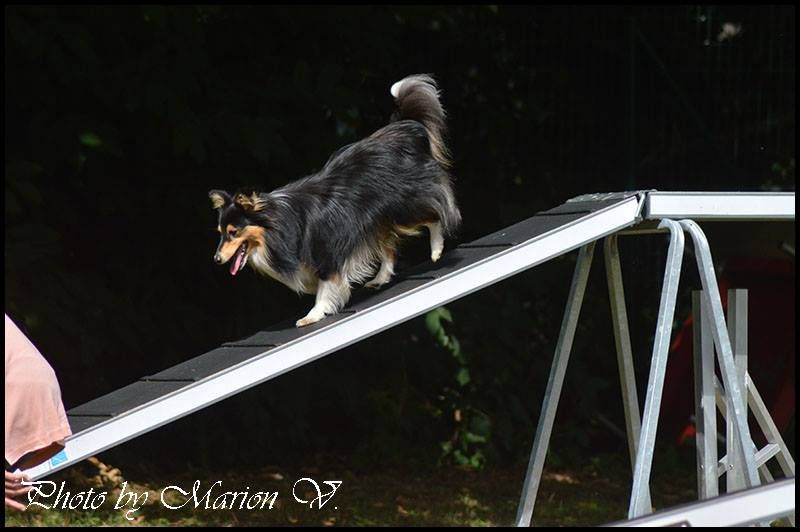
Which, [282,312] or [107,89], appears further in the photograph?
[282,312]

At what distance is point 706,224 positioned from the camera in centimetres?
762

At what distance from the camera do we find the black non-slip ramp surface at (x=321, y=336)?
12.3 feet

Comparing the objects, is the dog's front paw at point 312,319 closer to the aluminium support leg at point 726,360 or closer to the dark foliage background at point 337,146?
the aluminium support leg at point 726,360

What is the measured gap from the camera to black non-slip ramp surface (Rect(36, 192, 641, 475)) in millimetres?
3744

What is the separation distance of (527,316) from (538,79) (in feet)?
5.13

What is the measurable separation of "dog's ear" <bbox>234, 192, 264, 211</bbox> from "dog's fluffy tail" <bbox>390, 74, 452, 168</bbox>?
2.71ft

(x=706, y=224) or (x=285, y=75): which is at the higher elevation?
(x=285, y=75)

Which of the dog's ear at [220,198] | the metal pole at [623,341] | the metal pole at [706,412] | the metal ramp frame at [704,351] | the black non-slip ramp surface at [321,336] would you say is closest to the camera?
the black non-slip ramp surface at [321,336]

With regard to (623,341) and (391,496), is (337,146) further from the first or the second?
(623,341)

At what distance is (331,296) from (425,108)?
914 millimetres

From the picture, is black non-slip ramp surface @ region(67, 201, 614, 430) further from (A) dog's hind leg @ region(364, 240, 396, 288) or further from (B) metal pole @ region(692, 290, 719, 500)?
(B) metal pole @ region(692, 290, 719, 500)

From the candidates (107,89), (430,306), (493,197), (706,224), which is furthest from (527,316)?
(430,306)

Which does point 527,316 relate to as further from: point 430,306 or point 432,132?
point 430,306

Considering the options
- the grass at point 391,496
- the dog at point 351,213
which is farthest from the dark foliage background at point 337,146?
the dog at point 351,213
